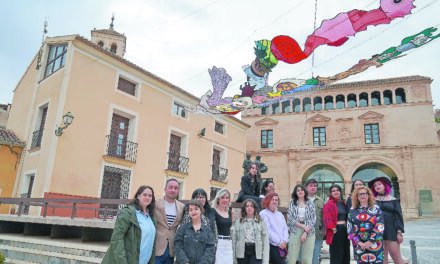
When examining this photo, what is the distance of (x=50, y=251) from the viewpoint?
720cm

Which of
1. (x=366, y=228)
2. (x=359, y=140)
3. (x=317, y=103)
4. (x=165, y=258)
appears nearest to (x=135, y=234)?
(x=165, y=258)

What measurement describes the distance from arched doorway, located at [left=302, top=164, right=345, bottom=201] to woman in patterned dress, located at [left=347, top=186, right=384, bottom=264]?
18.5 metres

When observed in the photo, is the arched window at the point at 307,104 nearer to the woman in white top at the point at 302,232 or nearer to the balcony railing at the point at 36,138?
the balcony railing at the point at 36,138

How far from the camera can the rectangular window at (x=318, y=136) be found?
22.7 m

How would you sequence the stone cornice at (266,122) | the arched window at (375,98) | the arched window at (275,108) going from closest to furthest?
1. the arched window at (375,98)
2. the stone cornice at (266,122)
3. the arched window at (275,108)

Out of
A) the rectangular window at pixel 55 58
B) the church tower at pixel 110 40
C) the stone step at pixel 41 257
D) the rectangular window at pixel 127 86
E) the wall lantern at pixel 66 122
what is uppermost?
the church tower at pixel 110 40

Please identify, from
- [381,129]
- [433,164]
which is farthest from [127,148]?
[433,164]

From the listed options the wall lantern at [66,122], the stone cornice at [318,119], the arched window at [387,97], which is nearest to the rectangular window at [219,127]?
the stone cornice at [318,119]

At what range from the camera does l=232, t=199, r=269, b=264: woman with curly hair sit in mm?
4109

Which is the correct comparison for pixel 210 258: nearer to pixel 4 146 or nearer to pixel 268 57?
pixel 268 57

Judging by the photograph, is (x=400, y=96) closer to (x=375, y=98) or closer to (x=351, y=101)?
(x=375, y=98)

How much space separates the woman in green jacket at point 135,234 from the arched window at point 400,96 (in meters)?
22.2

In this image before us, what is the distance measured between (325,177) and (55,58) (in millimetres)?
18106

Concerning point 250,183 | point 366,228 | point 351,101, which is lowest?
point 366,228
